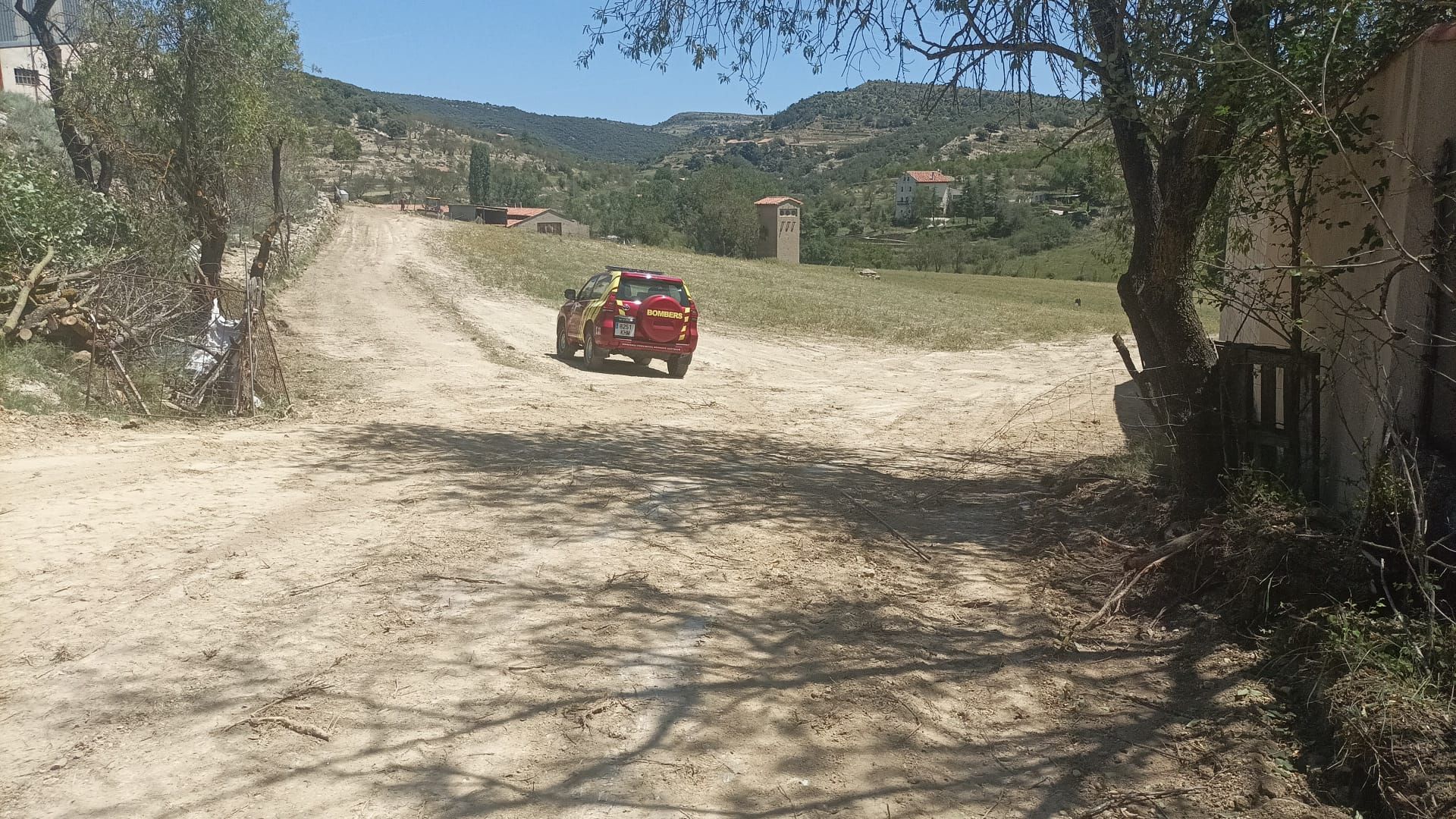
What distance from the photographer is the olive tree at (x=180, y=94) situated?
17.1 meters

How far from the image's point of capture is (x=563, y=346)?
65.7 feet

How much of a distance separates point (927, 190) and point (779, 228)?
2176cm

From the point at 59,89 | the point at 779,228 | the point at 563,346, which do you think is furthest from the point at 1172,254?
the point at 779,228

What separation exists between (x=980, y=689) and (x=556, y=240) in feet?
162

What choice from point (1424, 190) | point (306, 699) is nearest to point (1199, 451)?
point (1424, 190)

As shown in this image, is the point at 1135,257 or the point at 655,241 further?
the point at 655,241

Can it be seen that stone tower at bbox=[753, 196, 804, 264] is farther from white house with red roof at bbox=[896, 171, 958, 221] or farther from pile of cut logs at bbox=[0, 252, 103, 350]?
pile of cut logs at bbox=[0, 252, 103, 350]

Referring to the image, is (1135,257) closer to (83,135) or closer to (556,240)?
(83,135)

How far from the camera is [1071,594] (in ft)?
20.0

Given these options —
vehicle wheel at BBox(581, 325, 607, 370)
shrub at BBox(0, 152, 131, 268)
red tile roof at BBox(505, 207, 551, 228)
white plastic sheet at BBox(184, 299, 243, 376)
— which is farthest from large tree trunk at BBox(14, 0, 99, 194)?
red tile roof at BBox(505, 207, 551, 228)

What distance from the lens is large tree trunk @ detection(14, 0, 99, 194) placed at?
58.1 feet

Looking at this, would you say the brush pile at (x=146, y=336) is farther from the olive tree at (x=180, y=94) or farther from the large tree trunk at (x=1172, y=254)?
the large tree trunk at (x=1172, y=254)

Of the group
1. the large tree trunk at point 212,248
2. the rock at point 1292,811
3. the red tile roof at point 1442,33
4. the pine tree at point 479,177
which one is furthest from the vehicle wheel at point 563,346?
the pine tree at point 479,177

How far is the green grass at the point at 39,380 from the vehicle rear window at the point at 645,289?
8.25 meters
